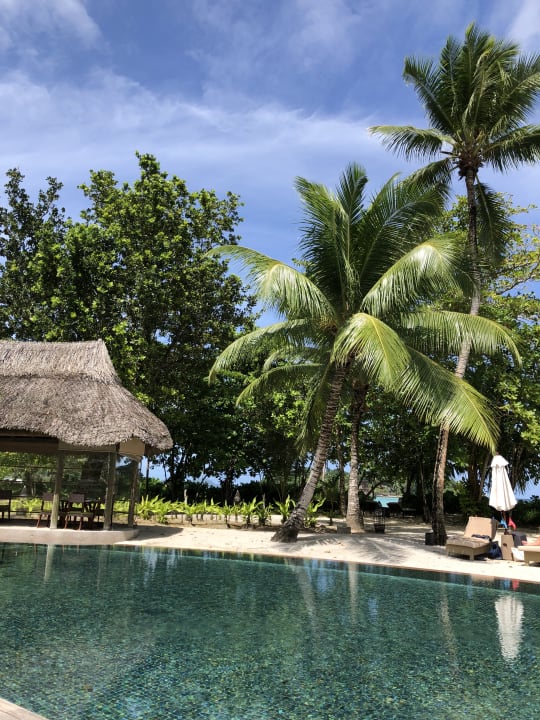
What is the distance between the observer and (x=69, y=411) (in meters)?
12.0

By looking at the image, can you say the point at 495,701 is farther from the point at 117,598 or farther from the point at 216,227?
the point at 216,227

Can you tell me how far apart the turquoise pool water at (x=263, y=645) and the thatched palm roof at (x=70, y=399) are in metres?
3.50

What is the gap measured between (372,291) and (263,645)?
22.5ft

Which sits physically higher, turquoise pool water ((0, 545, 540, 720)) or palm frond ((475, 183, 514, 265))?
palm frond ((475, 183, 514, 265))

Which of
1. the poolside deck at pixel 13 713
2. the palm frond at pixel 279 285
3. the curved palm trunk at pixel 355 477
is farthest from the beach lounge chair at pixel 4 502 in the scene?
the poolside deck at pixel 13 713

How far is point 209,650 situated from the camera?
482 centimetres

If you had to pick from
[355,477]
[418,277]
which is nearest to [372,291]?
[418,277]

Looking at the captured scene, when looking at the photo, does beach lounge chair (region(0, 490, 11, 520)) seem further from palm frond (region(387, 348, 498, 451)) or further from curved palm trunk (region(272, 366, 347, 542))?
palm frond (region(387, 348, 498, 451))

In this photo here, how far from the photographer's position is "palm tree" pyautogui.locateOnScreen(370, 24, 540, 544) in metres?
12.2

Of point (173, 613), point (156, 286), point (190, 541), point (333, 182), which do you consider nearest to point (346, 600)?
point (173, 613)

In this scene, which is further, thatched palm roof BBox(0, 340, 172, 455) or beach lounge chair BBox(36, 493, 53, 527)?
beach lounge chair BBox(36, 493, 53, 527)

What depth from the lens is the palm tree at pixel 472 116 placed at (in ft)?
40.1

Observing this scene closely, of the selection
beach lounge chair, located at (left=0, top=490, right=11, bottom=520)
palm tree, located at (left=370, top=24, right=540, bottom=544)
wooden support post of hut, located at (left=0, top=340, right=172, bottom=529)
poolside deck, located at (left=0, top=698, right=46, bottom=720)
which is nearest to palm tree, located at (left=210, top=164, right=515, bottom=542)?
palm tree, located at (left=370, top=24, right=540, bottom=544)

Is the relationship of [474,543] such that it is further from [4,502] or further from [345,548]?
[4,502]
